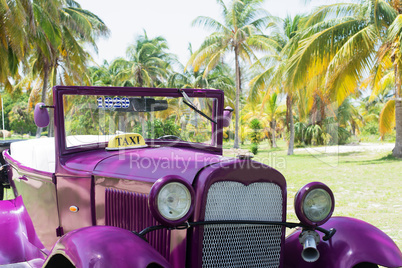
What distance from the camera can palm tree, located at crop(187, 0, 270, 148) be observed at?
22312 mm

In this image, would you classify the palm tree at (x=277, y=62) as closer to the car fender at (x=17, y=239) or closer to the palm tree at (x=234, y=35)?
the palm tree at (x=234, y=35)

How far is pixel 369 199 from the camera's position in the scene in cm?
793

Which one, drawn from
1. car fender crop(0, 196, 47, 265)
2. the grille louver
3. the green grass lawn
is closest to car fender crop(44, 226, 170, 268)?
the grille louver

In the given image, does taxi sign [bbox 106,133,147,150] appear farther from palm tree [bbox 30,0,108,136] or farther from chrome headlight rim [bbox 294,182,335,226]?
palm tree [bbox 30,0,108,136]

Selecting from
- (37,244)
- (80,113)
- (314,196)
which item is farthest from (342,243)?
(37,244)

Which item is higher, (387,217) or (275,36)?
(275,36)

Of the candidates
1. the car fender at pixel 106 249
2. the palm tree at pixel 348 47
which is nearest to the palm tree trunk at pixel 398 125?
the palm tree at pixel 348 47

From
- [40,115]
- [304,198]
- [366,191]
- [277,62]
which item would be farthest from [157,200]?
[277,62]

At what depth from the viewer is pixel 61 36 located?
623 inches

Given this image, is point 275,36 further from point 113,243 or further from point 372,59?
point 113,243

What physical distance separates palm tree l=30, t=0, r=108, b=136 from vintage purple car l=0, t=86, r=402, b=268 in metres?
10.6

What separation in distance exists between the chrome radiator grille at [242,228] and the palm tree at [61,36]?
39.7 feet

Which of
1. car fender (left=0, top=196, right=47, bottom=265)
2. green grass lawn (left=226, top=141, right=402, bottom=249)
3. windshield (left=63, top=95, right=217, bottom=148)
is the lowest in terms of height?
green grass lawn (left=226, top=141, right=402, bottom=249)

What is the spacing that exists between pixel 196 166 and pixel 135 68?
26.6 m
